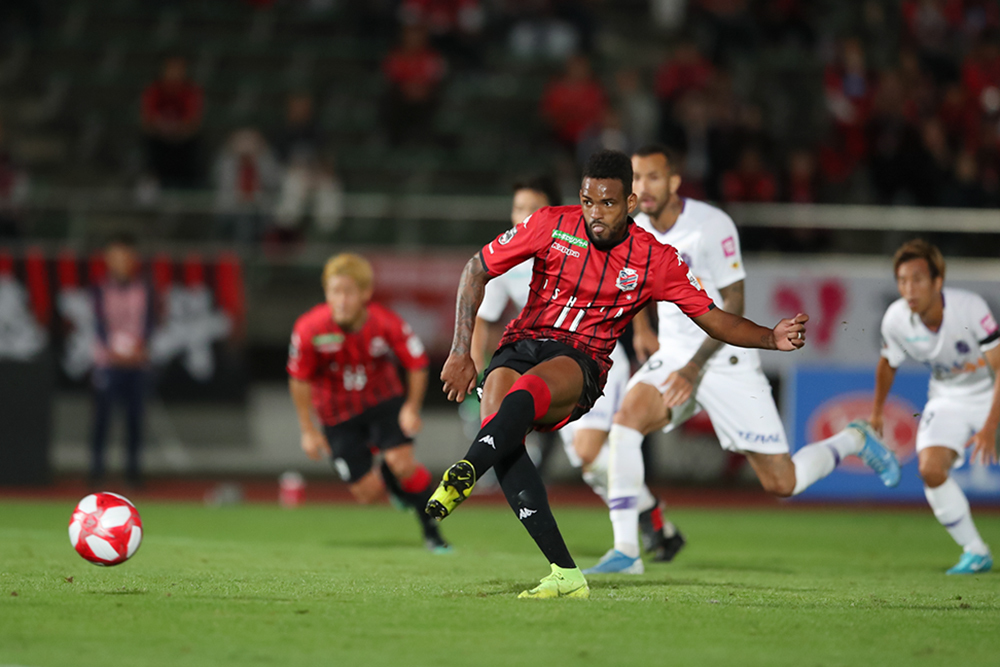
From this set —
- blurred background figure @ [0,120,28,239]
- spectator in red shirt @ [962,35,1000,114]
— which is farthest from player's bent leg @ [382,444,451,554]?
spectator in red shirt @ [962,35,1000,114]

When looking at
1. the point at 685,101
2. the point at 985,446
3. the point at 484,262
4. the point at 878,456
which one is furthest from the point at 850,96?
the point at 484,262

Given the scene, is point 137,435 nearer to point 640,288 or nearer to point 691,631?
point 640,288

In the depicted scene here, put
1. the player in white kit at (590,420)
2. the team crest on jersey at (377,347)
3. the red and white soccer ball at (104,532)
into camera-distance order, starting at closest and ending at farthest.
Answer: the red and white soccer ball at (104,532), the player in white kit at (590,420), the team crest on jersey at (377,347)

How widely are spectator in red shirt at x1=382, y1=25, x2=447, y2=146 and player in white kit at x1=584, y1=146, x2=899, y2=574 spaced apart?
32.7 feet

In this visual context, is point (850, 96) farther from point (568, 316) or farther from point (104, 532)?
point (104, 532)

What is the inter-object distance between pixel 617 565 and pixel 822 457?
163 centimetres

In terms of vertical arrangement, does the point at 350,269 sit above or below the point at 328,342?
above

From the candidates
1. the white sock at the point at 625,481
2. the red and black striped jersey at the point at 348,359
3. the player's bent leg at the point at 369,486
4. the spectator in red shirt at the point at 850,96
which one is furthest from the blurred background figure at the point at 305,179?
the white sock at the point at 625,481

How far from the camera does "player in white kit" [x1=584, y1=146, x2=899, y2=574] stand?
7.76 metres

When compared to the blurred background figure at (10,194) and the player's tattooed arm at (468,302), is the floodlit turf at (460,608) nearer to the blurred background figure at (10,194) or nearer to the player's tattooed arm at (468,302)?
the player's tattooed arm at (468,302)

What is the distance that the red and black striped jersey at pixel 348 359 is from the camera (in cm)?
923

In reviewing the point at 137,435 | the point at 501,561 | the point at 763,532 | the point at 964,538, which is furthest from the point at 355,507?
the point at 964,538

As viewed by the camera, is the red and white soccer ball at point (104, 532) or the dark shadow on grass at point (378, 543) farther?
the dark shadow on grass at point (378, 543)

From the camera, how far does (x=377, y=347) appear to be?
9367 millimetres
